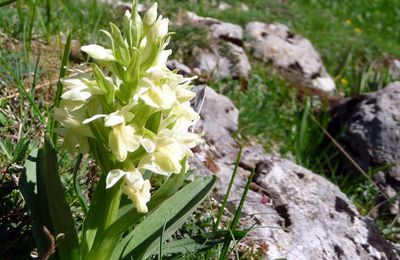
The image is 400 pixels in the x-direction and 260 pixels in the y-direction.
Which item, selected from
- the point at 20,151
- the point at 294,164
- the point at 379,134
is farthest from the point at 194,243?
the point at 379,134

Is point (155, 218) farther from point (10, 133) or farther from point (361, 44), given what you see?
point (361, 44)

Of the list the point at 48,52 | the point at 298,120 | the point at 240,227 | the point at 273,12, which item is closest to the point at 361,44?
the point at 273,12

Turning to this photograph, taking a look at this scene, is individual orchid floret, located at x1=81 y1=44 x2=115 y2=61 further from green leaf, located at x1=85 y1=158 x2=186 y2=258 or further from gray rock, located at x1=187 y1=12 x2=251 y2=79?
gray rock, located at x1=187 y1=12 x2=251 y2=79

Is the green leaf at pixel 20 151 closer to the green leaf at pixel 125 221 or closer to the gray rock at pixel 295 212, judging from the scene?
the green leaf at pixel 125 221

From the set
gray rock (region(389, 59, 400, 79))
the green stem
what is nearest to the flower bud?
the green stem

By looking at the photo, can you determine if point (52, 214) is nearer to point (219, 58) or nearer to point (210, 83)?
point (210, 83)

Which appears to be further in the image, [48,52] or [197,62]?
[197,62]

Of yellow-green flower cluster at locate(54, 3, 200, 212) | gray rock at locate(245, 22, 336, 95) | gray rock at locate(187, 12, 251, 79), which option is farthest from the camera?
gray rock at locate(245, 22, 336, 95)
